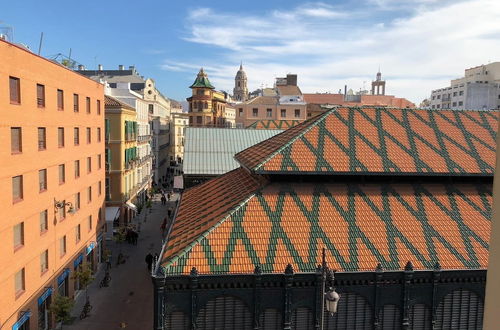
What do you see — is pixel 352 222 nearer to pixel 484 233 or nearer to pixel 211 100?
pixel 484 233

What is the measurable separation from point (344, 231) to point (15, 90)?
1842 centimetres

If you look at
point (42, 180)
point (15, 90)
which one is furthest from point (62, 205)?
point (15, 90)

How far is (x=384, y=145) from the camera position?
26828 mm

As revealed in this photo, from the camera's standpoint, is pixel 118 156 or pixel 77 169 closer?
pixel 77 169

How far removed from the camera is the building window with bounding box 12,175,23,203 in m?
21.4

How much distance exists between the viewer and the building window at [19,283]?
21.7m

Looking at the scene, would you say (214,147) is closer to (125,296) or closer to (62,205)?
(125,296)

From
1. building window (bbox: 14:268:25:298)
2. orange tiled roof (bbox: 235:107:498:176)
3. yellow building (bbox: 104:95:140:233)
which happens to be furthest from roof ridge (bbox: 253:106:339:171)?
yellow building (bbox: 104:95:140:233)

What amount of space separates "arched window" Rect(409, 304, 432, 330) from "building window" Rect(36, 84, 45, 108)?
23280 millimetres

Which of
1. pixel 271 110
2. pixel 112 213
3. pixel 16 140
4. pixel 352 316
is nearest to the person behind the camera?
pixel 352 316

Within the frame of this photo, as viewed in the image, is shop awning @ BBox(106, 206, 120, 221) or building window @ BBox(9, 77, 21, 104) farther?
shop awning @ BBox(106, 206, 120, 221)

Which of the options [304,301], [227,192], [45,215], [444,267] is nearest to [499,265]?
[304,301]

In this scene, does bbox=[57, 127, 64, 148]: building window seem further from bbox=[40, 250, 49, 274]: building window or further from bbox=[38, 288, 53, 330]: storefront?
bbox=[38, 288, 53, 330]: storefront

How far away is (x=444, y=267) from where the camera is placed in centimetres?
2083
